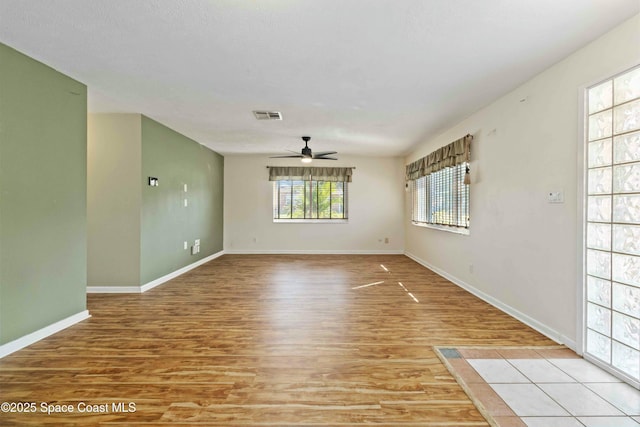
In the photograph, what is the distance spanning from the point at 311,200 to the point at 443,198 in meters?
3.54

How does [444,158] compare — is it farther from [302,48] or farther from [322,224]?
[322,224]

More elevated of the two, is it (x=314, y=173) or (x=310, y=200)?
(x=314, y=173)

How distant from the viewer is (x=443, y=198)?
17.7ft

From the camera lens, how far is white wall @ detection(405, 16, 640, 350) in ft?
8.20

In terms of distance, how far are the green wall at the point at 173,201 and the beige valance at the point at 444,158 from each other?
447 centimetres

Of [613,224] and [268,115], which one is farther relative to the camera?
[268,115]

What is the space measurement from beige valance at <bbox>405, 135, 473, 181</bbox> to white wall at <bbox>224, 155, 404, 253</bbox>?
4.04ft

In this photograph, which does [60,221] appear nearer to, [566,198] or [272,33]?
[272,33]

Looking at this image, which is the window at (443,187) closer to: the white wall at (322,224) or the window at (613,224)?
the white wall at (322,224)

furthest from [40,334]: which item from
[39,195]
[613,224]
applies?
[613,224]

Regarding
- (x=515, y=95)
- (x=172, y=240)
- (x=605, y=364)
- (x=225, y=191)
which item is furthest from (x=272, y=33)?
(x=225, y=191)

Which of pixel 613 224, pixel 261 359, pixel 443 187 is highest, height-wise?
pixel 443 187

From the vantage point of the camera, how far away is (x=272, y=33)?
2.26m

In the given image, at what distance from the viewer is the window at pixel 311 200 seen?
7.97 metres
